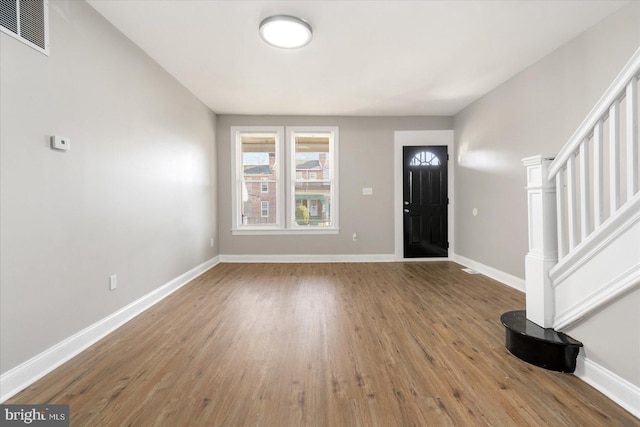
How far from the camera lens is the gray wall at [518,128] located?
8.19ft

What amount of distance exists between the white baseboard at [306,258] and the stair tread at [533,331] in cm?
302

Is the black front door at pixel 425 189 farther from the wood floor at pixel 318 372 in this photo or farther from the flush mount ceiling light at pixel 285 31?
the flush mount ceiling light at pixel 285 31

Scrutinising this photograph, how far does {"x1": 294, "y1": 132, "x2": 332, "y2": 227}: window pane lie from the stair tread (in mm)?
3461

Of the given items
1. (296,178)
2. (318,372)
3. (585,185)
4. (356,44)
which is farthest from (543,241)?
(296,178)

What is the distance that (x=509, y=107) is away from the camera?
12.0 feet

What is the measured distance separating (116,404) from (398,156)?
4.91 meters

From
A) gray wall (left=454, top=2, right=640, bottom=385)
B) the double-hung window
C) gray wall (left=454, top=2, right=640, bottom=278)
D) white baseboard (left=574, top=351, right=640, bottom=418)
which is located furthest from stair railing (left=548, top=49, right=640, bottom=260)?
the double-hung window

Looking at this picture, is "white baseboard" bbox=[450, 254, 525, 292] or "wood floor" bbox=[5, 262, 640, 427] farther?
"white baseboard" bbox=[450, 254, 525, 292]

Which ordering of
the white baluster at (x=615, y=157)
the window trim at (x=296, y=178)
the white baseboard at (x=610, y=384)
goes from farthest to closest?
the window trim at (x=296, y=178) < the white baluster at (x=615, y=157) < the white baseboard at (x=610, y=384)


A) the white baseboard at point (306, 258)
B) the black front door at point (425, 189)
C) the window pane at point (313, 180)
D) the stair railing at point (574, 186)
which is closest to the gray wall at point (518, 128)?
the black front door at point (425, 189)

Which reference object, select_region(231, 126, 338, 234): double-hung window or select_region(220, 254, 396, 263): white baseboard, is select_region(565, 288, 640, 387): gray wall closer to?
select_region(220, 254, 396, 263): white baseboard

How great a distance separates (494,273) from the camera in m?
3.96

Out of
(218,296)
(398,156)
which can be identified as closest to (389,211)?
(398,156)

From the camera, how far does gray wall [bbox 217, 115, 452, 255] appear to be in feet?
17.0
